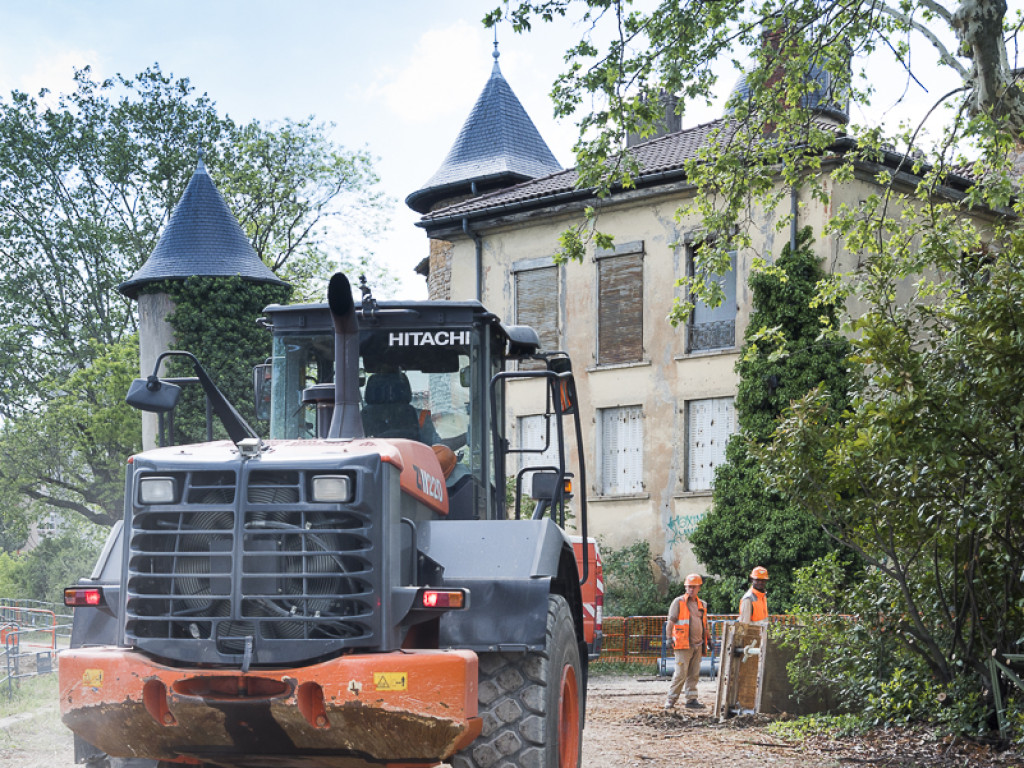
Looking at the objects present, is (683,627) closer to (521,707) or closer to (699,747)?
(699,747)

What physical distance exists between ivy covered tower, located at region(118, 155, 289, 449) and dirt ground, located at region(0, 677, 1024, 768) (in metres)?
16.6

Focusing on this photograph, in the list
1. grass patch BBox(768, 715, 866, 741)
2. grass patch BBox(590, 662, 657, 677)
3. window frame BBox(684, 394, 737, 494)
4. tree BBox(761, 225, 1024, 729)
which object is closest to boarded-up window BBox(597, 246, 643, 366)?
window frame BBox(684, 394, 737, 494)

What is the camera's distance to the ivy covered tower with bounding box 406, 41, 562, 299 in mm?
33625

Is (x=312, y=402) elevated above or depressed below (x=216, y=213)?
below

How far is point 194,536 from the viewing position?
5.54m

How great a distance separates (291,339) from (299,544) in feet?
8.30

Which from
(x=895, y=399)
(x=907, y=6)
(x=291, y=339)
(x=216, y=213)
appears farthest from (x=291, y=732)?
(x=216, y=213)

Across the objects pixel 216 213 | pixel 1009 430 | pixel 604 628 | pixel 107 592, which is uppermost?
pixel 216 213

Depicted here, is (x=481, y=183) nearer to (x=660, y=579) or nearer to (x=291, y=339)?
(x=660, y=579)

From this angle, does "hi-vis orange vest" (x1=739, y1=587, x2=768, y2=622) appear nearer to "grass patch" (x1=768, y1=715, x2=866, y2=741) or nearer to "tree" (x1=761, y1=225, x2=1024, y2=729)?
"grass patch" (x1=768, y1=715, x2=866, y2=741)

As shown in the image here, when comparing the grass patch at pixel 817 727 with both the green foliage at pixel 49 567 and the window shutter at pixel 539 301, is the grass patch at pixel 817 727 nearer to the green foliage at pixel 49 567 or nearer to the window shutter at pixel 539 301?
the window shutter at pixel 539 301

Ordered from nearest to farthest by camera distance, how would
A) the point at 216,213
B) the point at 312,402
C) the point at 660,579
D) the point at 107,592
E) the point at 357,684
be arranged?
the point at 357,684, the point at 107,592, the point at 312,402, the point at 660,579, the point at 216,213

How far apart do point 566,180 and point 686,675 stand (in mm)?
17062

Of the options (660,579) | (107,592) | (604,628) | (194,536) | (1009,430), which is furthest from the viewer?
(660,579)
